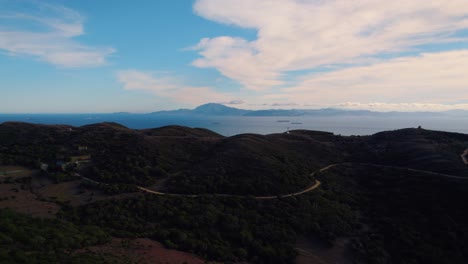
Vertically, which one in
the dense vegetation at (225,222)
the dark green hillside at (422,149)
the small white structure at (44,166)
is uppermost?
the dark green hillside at (422,149)

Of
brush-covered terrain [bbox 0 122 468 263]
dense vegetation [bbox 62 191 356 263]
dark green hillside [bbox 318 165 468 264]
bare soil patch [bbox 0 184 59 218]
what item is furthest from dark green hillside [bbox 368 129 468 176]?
bare soil patch [bbox 0 184 59 218]

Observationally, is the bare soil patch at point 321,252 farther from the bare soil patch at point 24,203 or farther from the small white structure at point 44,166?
the small white structure at point 44,166

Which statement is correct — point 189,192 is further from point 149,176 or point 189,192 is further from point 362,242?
point 362,242

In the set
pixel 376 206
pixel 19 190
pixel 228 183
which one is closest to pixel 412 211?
pixel 376 206

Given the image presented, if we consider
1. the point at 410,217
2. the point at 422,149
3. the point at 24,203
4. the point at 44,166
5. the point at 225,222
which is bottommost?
the point at 225,222

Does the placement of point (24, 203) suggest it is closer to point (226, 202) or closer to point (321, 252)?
point (226, 202)

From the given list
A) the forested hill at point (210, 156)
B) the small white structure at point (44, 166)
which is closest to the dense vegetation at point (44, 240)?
the forested hill at point (210, 156)

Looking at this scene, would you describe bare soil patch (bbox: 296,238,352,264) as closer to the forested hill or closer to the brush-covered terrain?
the brush-covered terrain

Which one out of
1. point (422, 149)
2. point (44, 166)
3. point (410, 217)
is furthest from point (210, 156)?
point (422, 149)
